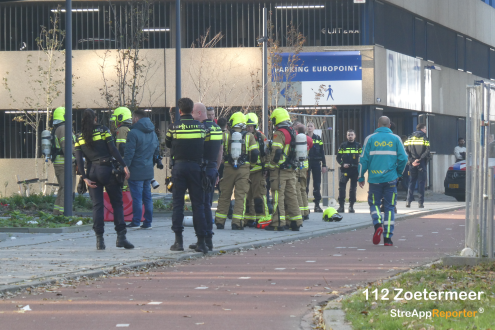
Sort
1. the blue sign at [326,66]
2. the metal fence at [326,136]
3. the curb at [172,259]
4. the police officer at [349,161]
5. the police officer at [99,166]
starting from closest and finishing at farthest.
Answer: the curb at [172,259] → the police officer at [99,166] → the police officer at [349,161] → the metal fence at [326,136] → the blue sign at [326,66]

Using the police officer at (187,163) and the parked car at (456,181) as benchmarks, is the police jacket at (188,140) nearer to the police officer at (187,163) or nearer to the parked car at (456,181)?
the police officer at (187,163)

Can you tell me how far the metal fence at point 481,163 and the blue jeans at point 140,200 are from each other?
636 cm

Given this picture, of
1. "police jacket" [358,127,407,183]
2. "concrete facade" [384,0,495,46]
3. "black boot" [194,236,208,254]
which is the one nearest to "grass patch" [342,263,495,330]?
"black boot" [194,236,208,254]

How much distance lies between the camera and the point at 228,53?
28.0m

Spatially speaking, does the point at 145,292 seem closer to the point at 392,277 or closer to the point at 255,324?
the point at 255,324

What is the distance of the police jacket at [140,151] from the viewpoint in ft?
45.7

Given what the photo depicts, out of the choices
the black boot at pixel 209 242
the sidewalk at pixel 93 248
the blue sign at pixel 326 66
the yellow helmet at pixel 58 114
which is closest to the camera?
the sidewalk at pixel 93 248

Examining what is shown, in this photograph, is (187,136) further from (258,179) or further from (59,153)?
(59,153)

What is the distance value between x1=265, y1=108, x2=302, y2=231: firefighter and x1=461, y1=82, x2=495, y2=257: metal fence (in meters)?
4.89

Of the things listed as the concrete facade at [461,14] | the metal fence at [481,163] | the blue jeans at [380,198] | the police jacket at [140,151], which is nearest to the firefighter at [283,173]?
the blue jeans at [380,198]

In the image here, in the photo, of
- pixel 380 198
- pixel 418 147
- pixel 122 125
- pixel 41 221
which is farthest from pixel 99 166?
pixel 418 147

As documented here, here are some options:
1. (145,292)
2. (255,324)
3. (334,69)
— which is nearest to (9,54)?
(334,69)

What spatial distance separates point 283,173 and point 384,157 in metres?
2.15

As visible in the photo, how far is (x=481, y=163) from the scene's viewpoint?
363 inches
